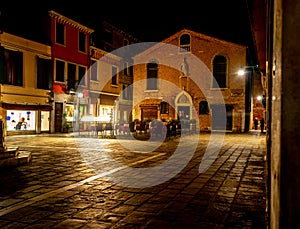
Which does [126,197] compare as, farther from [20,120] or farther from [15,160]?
[20,120]

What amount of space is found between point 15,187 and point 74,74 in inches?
759

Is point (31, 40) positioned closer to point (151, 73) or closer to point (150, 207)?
point (151, 73)

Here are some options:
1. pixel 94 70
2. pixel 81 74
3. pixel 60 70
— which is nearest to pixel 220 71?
pixel 94 70

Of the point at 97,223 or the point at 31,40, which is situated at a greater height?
the point at 31,40

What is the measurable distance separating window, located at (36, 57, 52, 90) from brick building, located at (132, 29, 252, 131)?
1044cm

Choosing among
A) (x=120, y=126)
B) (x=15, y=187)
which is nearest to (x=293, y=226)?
(x=15, y=187)

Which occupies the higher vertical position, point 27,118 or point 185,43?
point 185,43

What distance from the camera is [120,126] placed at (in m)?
19.9

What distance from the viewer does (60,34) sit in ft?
74.7

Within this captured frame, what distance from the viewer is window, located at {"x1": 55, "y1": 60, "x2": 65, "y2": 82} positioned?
22.4 meters

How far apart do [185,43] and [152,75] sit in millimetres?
4452

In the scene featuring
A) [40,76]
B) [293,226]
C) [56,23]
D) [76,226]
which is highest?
[56,23]

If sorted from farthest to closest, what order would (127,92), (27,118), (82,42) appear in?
1. (127,92)
2. (82,42)
3. (27,118)

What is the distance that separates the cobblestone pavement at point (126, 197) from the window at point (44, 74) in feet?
45.3
